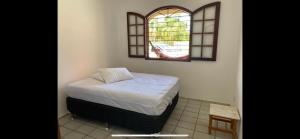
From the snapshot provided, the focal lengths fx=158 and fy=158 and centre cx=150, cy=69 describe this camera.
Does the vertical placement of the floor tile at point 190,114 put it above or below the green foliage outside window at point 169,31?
below

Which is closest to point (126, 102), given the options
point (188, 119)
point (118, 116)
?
point (118, 116)

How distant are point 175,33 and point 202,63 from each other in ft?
2.63

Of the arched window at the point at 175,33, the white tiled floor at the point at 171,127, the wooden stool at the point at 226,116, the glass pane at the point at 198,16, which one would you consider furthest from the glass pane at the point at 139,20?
the wooden stool at the point at 226,116

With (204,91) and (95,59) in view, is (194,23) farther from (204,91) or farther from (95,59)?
(95,59)

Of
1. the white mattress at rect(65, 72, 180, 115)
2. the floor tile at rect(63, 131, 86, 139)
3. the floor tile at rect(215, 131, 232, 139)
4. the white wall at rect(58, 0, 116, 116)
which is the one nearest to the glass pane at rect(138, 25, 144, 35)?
the white wall at rect(58, 0, 116, 116)

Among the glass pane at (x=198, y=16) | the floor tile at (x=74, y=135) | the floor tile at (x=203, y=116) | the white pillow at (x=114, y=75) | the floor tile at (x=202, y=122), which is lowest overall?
the floor tile at (x=74, y=135)

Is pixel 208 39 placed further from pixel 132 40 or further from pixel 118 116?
pixel 118 116

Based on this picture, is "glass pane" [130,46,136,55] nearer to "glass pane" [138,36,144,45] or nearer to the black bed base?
"glass pane" [138,36,144,45]

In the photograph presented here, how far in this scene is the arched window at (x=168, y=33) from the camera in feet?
10.1

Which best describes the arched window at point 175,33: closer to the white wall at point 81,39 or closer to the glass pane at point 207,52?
the glass pane at point 207,52

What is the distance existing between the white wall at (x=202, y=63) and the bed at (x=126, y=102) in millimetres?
742
